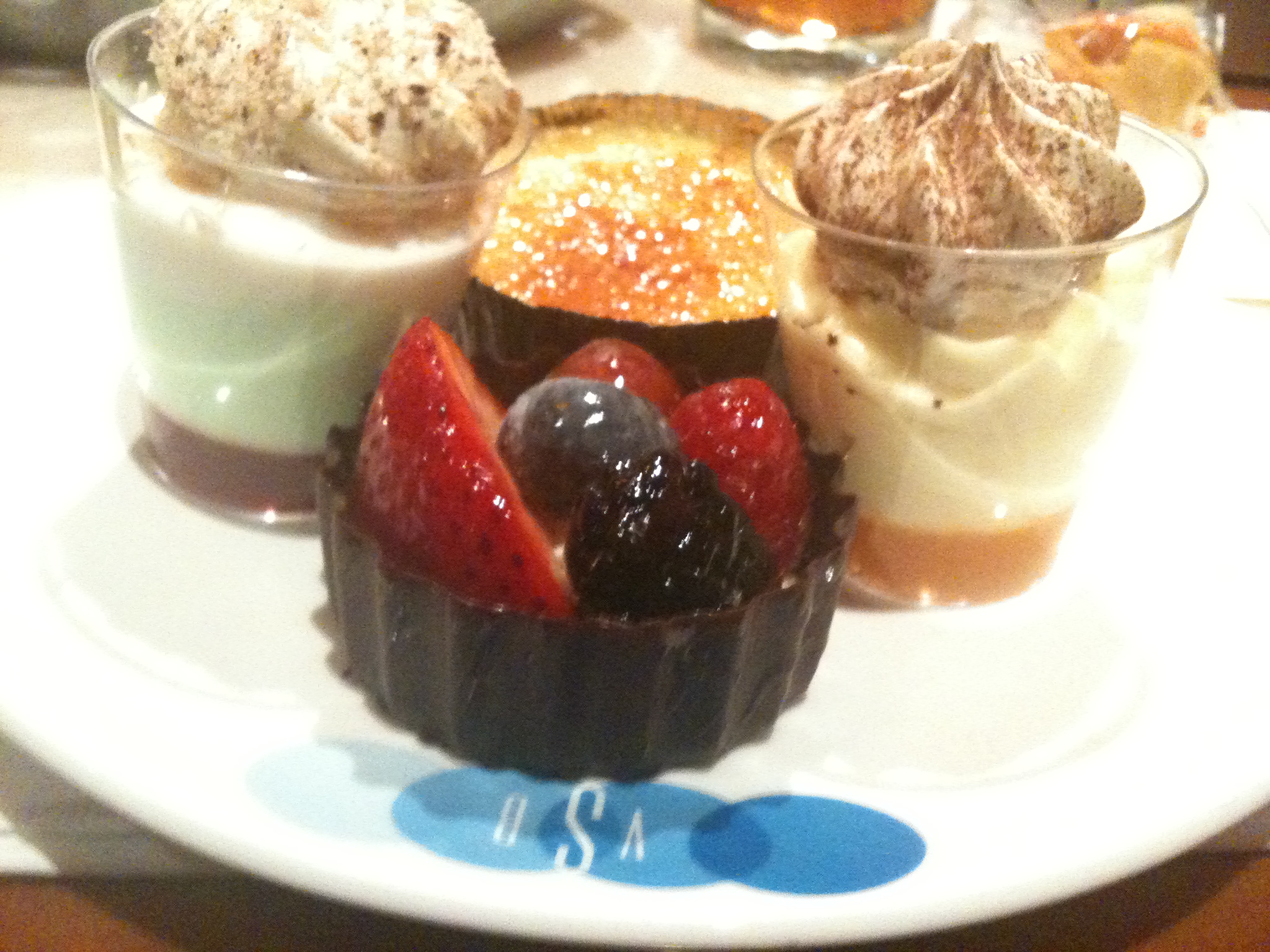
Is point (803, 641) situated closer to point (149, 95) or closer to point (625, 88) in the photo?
point (149, 95)

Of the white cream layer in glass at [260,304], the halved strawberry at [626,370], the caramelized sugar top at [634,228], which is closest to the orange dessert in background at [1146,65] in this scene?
the caramelized sugar top at [634,228]

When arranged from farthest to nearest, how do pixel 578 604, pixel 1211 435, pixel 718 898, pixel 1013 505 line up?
pixel 1211 435 → pixel 1013 505 → pixel 578 604 → pixel 718 898

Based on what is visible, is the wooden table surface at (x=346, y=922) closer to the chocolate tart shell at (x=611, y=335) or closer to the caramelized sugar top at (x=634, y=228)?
the chocolate tart shell at (x=611, y=335)

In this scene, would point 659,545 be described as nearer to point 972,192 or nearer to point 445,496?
point 445,496

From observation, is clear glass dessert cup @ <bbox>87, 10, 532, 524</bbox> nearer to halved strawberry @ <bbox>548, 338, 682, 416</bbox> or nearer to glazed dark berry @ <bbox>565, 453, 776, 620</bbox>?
halved strawberry @ <bbox>548, 338, 682, 416</bbox>

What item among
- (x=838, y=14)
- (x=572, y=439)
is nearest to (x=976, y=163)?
A: (x=572, y=439)

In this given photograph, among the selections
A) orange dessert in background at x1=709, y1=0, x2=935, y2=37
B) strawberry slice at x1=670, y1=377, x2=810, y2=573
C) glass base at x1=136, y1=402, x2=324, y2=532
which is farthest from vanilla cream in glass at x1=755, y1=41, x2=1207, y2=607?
orange dessert in background at x1=709, y1=0, x2=935, y2=37

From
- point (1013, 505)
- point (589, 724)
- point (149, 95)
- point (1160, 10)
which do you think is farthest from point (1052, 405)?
point (1160, 10)
